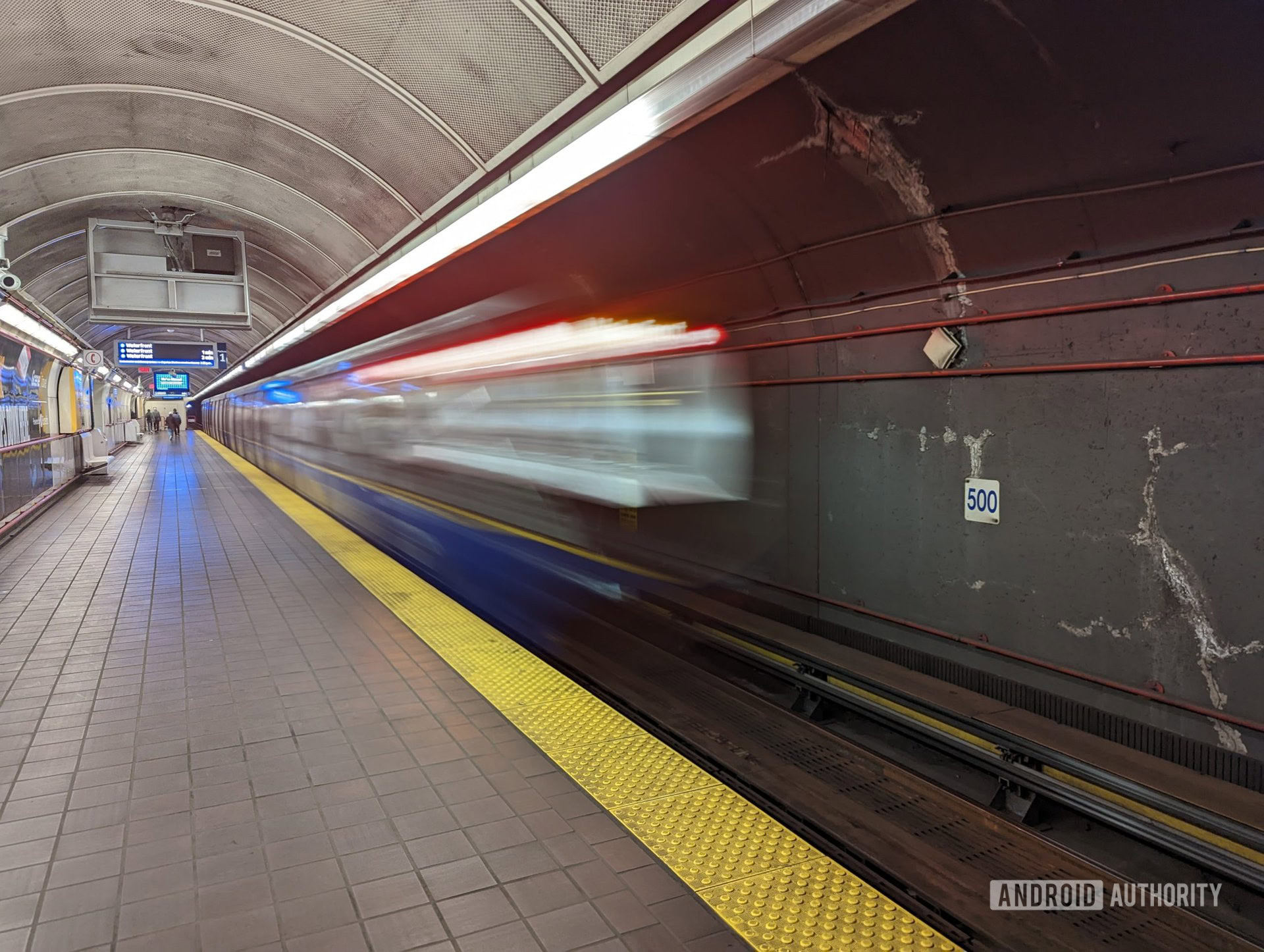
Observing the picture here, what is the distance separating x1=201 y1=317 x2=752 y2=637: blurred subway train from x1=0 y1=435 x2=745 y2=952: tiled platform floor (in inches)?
61.0

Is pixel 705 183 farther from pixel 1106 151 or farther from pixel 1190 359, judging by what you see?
pixel 1190 359

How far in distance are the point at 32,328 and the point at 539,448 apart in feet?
37.7

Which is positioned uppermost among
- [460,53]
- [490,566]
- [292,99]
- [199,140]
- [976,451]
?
[199,140]

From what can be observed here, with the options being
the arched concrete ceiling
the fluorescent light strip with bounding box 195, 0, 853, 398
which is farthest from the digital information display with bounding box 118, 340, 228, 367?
the fluorescent light strip with bounding box 195, 0, 853, 398

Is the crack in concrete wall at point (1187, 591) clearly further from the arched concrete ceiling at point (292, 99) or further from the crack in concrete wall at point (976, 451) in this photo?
the arched concrete ceiling at point (292, 99)

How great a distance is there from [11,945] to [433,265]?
745 centimetres

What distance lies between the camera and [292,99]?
7785 mm

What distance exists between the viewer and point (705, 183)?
7129 mm

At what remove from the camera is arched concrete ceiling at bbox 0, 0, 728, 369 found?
573 cm

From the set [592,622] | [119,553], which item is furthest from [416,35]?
[119,553]

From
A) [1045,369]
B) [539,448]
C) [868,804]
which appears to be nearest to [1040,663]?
[868,804]

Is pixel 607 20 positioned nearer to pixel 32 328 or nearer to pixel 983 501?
pixel 983 501

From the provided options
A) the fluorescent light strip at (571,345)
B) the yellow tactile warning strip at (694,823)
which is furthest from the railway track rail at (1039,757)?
the fluorescent light strip at (571,345)

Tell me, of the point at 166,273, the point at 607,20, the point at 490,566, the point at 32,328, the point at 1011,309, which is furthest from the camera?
the point at 32,328
